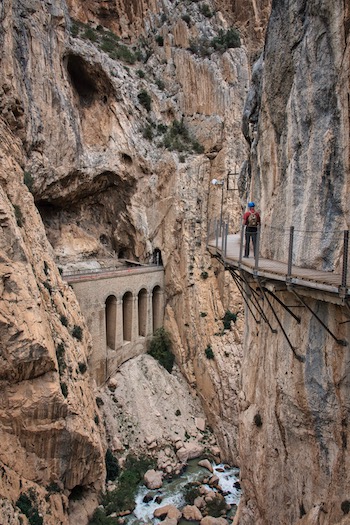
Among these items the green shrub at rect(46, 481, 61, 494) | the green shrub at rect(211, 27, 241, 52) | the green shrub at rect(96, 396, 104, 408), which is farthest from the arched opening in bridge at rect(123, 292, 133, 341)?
the green shrub at rect(211, 27, 241, 52)

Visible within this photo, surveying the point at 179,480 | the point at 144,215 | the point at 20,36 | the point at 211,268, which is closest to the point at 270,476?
the point at 179,480

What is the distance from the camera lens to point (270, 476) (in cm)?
995

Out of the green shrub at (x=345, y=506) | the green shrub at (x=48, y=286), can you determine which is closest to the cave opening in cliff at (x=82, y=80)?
the green shrub at (x=48, y=286)

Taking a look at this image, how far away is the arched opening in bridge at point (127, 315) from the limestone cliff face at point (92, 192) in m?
3.84

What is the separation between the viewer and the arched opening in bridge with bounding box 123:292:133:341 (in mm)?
29703

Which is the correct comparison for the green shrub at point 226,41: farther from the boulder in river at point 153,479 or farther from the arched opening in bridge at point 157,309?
the boulder in river at point 153,479

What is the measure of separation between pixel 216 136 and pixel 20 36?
16.8 metres

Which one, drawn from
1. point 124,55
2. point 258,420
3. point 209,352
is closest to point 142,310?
point 209,352

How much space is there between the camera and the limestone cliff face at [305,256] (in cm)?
762

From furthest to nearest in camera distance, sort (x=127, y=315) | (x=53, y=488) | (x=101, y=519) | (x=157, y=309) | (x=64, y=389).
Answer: (x=157, y=309) < (x=127, y=315) < (x=101, y=519) < (x=64, y=389) < (x=53, y=488)

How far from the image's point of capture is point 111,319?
28.4 m

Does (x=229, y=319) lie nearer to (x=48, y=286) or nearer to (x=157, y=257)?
(x=157, y=257)

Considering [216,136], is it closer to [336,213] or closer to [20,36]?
[20,36]

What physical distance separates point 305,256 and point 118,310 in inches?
829
